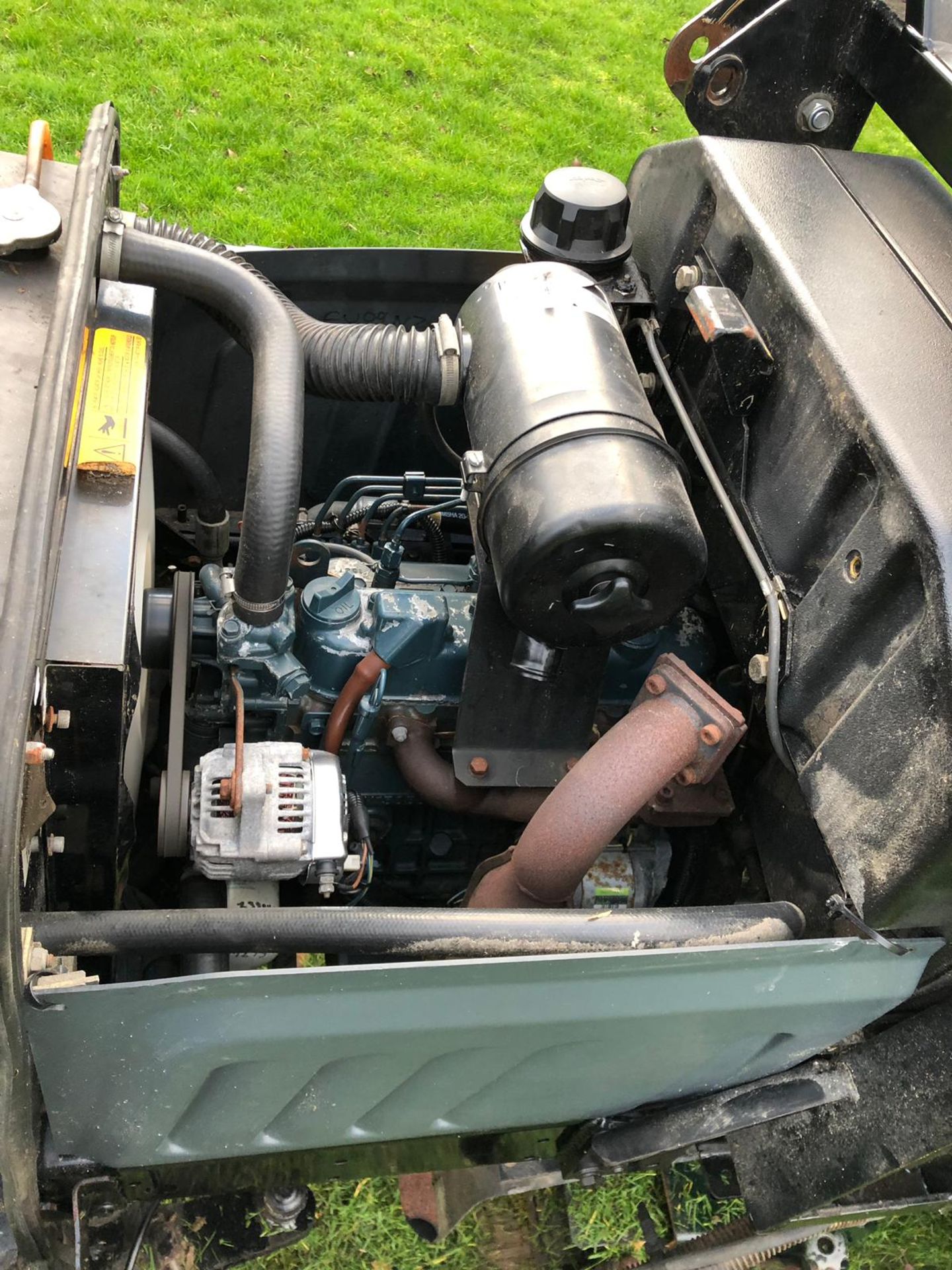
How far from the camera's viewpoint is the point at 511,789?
188 cm

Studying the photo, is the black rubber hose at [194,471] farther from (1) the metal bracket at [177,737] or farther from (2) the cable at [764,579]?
(2) the cable at [764,579]

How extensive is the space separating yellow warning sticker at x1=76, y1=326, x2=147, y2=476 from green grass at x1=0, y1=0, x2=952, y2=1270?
2.71m

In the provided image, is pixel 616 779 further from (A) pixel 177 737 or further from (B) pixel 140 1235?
(B) pixel 140 1235

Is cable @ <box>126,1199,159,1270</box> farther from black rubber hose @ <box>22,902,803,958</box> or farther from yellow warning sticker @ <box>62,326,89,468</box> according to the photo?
yellow warning sticker @ <box>62,326,89,468</box>

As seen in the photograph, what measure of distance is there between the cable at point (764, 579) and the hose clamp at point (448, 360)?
385 millimetres

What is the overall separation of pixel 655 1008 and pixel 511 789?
554 millimetres

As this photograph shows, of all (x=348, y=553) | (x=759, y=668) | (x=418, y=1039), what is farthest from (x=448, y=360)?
(x=418, y=1039)

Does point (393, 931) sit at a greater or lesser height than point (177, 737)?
greater

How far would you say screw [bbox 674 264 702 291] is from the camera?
1.93 meters

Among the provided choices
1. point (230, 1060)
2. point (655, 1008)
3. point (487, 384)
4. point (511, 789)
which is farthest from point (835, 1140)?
point (487, 384)

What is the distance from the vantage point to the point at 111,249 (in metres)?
1.65

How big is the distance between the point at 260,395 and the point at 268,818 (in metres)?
0.64

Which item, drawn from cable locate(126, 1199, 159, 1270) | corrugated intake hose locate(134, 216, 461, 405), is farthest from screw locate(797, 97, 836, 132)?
cable locate(126, 1199, 159, 1270)

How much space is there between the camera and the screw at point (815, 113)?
214 centimetres
